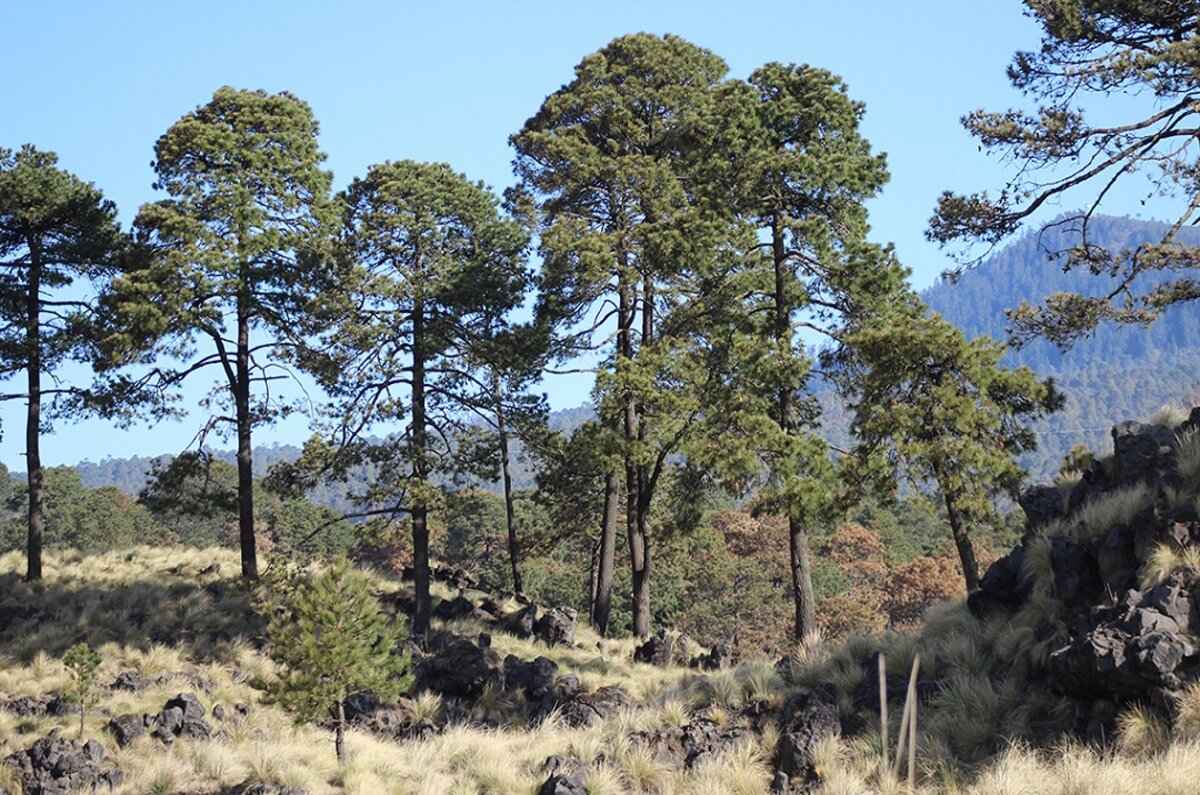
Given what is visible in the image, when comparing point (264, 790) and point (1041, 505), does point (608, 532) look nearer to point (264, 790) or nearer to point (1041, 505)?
point (1041, 505)

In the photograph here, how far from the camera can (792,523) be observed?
21156 mm

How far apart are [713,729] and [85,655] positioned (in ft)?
39.9

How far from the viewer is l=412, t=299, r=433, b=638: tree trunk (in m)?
24.3

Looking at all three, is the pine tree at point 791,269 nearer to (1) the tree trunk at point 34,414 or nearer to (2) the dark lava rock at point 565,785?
(2) the dark lava rock at point 565,785

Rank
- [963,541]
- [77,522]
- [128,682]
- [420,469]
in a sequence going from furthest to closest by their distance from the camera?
[77,522] < [420,469] < [128,682] < [963,541]

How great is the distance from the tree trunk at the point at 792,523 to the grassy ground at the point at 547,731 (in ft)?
9.86

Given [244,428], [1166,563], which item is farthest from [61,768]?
[1166,563]

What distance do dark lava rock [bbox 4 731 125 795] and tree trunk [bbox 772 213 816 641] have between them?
1298 cm

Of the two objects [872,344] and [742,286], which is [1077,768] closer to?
[872,344]

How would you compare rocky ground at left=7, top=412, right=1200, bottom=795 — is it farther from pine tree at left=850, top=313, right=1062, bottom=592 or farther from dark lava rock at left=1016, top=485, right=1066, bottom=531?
pine tree at left=850, top=313, right=1062, bottom=592

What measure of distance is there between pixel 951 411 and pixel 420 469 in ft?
39.7

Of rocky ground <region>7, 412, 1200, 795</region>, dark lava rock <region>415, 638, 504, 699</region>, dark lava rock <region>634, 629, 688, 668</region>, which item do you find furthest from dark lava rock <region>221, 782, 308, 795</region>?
dark lava rock <region>634, 629, 688, 668</region>

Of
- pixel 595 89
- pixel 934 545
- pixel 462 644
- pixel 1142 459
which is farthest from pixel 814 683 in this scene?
pixel 934 545

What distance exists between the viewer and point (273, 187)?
25.7m
